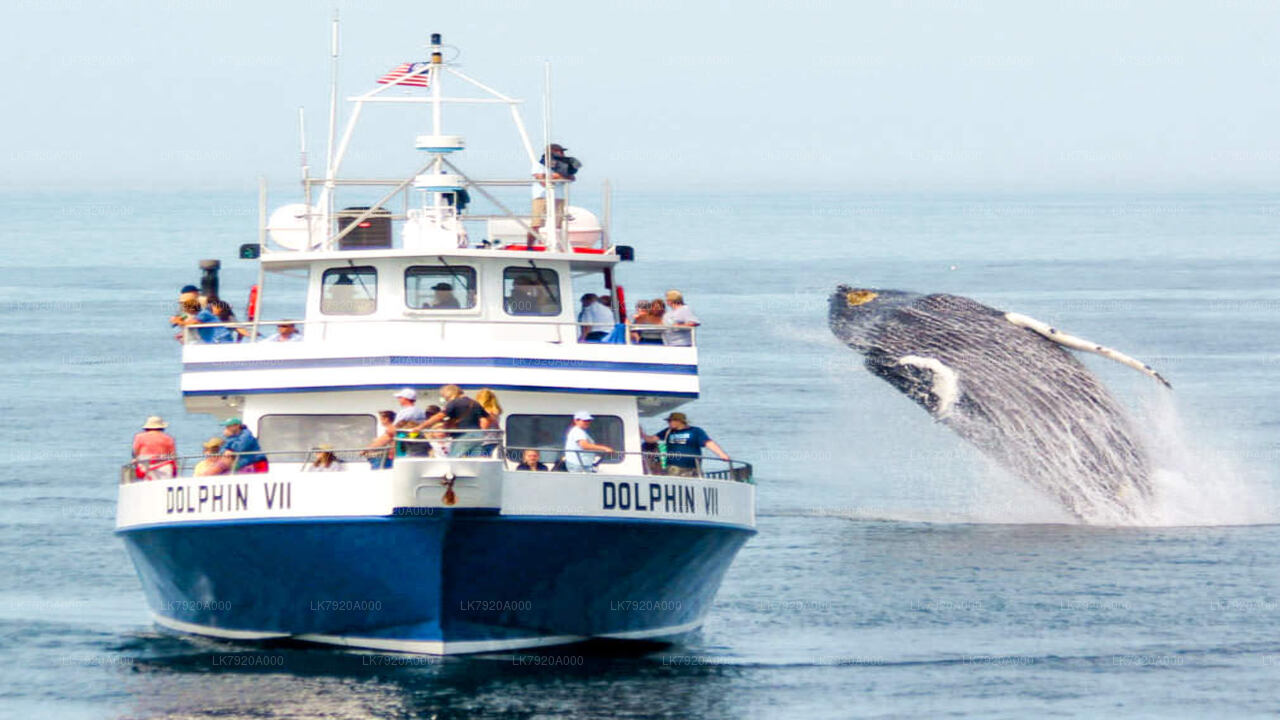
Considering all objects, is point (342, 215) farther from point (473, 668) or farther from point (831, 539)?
point (831, 539)

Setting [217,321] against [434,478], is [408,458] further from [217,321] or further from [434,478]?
[217,321]

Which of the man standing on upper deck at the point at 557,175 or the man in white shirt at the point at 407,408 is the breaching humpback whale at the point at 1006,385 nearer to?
the man standing on upper deck at the point at 557,175

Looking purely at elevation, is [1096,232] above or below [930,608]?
above

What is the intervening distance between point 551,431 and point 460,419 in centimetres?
232

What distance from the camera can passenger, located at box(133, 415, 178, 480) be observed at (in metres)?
23.1

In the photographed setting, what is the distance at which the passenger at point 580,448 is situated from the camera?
70.6ft

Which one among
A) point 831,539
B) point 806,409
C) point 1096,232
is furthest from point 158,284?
point 1096,232

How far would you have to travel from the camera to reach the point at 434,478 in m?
19.9

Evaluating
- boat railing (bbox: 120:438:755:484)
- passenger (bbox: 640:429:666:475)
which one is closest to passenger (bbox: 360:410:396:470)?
boat railing (bbox: 120:438:755:484)

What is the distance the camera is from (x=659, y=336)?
79.7 feet

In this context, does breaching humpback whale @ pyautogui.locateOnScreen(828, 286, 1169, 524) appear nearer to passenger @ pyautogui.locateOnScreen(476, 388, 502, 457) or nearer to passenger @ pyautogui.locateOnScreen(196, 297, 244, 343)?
passenger @ pyautogui.locateOnScreen(196, 297, 244, 343)

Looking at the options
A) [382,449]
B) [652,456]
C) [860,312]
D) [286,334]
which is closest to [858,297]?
[860,312]

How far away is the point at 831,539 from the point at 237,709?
1337 centimetres

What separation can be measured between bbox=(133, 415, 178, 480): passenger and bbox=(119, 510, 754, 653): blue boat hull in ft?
2.43
